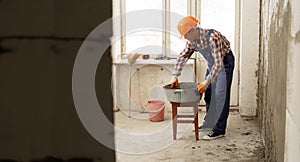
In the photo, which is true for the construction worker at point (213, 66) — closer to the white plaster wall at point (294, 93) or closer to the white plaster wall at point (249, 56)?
the white plaster wall at point (249, 56)

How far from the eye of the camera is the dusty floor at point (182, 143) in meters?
3.77

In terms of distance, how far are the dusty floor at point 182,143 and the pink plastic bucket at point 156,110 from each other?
3.0 inches

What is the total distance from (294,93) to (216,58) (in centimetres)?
222

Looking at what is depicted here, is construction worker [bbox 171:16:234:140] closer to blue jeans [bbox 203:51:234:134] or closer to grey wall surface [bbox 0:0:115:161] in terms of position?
blue jeans [bbox 203:51:234:134]

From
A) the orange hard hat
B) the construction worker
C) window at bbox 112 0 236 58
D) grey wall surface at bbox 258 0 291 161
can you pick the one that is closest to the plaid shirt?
the construction worker

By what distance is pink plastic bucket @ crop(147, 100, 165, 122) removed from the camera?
503cm

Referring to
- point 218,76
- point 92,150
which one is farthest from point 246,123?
point 92,150

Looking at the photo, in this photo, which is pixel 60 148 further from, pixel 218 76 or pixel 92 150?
pixel 218 76

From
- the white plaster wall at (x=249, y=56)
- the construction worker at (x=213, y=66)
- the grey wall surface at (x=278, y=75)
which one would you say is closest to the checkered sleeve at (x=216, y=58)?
the construction worker at (x=213, y=66)

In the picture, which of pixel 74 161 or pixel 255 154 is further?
pixel 255 154

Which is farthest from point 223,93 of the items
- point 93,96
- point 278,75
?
point 93,96

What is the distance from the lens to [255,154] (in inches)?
149

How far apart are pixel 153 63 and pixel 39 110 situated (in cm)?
454

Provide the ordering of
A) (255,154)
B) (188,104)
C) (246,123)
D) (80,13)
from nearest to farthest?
(80,13)
(255,154)
(188,104)
(246,123)
